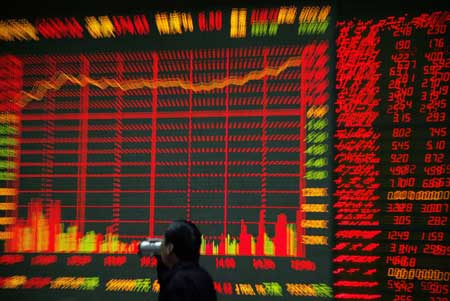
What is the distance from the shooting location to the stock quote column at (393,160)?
2.17 metres

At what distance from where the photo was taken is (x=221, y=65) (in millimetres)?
2369

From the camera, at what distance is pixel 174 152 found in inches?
93.8

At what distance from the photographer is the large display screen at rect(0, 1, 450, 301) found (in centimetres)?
220

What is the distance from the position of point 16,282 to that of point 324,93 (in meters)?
2.32

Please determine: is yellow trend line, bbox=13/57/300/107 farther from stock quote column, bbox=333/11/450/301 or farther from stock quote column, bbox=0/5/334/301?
stock quote column, bbox=333/11/450/301

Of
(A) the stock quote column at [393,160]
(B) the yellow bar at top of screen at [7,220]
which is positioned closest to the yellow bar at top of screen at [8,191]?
(B) the yellow bar at top of screen at [7,220]

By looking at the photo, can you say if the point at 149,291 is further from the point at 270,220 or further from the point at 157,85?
the point at 157,85

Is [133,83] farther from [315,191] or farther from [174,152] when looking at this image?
[315,191]

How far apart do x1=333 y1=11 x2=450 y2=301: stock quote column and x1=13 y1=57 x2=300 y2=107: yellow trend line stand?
44 centimetres

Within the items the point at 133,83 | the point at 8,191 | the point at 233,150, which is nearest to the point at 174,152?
the point at 233,150

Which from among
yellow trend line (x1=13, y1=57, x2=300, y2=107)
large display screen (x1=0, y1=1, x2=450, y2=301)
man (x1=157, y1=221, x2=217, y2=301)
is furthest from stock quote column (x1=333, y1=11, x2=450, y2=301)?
man (x1=157, y1=221, x2=217, y2=301)

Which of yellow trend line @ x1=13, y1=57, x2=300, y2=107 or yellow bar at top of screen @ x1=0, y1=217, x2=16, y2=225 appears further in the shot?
yellow bar at top of screen @ x1=0, y1=217, x2=16, y2=225

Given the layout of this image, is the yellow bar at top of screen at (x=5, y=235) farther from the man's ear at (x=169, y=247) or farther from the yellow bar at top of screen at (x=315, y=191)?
the yellow bar at top of screen at (x=315, y=191)

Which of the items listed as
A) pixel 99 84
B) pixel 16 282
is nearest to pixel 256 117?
pixel 99 84
